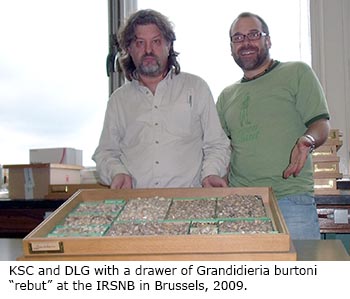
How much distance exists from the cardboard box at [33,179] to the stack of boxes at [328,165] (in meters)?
1.42

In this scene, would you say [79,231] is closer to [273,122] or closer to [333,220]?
[273,122]

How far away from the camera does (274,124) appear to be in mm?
1821

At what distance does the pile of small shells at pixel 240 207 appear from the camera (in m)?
1.25

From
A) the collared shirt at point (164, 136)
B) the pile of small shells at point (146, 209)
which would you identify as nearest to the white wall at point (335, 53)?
the collared shirt at point (164, 136)

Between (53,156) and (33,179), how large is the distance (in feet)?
1.14

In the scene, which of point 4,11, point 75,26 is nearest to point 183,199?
point 75,26

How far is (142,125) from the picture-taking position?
1821 millimetres

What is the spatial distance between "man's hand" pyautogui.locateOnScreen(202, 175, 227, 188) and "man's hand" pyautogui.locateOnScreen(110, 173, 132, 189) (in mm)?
260

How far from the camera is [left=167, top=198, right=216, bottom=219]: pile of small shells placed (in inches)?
50.0

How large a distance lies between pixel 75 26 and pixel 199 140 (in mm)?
1881

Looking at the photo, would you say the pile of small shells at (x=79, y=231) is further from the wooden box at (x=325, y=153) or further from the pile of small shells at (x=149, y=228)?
the wooden box at (x=325, y=153)

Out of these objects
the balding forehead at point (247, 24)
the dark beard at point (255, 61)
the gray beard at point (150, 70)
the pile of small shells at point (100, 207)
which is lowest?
the pile of small shells at point (100, 207)

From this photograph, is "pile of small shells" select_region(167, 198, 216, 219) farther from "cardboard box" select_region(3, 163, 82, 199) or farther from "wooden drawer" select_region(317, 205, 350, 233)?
"cardboard box" select_region(3, 163, 82, 199)

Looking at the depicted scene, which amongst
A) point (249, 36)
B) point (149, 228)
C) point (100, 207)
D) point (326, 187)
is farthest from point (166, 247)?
point (326, 187)
